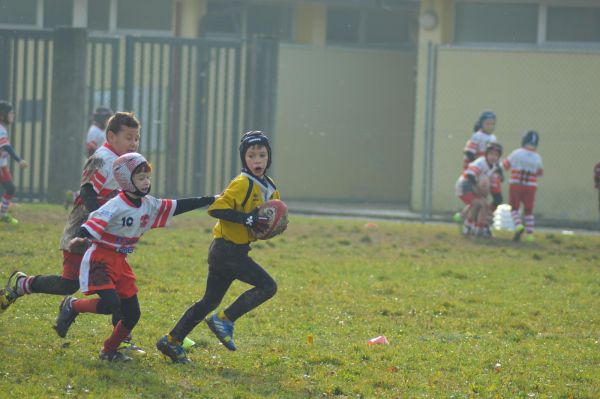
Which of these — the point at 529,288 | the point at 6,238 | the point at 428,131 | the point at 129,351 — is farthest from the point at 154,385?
the point at 428,131

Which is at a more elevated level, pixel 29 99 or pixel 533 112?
pixel 533 112

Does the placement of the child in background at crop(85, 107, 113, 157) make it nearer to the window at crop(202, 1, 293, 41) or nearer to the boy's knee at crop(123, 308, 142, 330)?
the window at crop(202, 1, 293, 41)

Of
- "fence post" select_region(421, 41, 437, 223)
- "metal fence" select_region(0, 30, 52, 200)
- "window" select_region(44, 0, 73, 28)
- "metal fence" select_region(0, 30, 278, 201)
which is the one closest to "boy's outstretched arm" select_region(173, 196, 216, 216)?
"fence post" select_region(421, 41, 437, 223)

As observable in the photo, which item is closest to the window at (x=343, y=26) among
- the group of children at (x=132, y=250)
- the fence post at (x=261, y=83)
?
the fence post at (x=261, y=83)

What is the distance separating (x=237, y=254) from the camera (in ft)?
25.7

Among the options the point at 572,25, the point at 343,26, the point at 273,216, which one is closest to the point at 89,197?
the point at 273,216

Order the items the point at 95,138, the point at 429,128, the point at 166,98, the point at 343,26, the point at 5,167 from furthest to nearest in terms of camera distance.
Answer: the point at 343,26, the point at 166,98, the point at 429,128, the point at 95,138, the point at 5,167

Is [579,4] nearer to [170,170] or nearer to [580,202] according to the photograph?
[580,202]

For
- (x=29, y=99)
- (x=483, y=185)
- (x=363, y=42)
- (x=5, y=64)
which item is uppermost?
(x=363, y=42)

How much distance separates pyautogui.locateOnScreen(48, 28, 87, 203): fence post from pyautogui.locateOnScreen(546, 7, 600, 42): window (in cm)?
854

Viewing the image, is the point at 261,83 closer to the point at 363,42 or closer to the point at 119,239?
the point at 363,42

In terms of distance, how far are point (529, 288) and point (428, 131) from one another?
7063 mm

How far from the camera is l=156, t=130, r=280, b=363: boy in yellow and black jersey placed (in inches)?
305

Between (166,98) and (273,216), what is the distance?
13.1 metres
